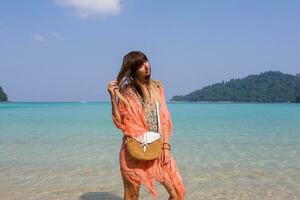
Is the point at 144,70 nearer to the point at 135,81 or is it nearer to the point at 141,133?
the point at 135,81

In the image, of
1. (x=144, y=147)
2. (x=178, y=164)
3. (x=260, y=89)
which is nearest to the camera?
(x=144, y=147)

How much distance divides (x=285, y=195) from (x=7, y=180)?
4796 mm

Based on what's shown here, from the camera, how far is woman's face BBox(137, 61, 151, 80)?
3506 millimetres

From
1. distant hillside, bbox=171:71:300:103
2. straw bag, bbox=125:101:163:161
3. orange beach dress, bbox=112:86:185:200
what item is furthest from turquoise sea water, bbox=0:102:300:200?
distant hillside, bbox=171:71:300:103

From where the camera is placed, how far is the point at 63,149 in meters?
12.1

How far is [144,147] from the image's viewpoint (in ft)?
11.4

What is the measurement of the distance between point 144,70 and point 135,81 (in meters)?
0.14

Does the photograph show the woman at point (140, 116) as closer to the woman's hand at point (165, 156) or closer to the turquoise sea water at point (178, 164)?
the woman's hand at point (165, 156)

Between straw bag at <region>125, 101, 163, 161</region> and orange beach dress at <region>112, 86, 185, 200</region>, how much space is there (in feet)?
0.17

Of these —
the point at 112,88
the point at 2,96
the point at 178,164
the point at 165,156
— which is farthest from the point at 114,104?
the point at 2,96

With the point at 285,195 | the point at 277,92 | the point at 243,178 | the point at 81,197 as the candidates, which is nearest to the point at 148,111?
the point at 81,197

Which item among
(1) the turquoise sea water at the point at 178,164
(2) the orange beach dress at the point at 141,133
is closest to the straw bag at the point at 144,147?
(2) the orange beach dress at the point at 141,133

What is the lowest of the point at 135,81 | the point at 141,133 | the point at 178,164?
the point at 178,164

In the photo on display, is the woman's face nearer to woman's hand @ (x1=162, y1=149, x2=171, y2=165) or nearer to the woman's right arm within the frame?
the woman's right arm
